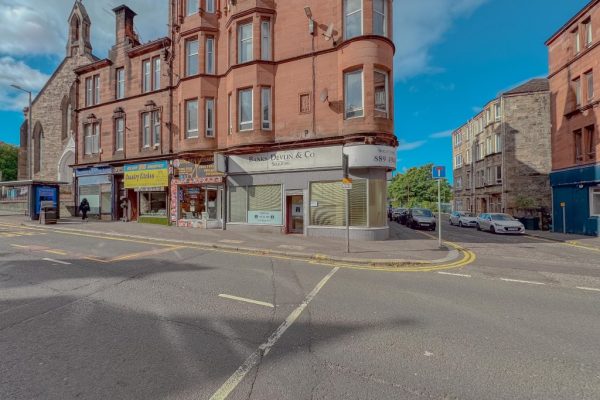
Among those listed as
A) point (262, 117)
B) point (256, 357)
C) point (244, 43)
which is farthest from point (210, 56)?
point (256, 357)

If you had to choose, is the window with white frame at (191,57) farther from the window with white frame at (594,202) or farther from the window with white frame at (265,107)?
the window with white frame at (594,202)

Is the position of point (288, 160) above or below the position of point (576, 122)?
below

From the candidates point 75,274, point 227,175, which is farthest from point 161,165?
point 75,274

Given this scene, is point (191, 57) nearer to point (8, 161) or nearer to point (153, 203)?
point (153, 203)

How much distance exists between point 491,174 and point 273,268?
3652 cm

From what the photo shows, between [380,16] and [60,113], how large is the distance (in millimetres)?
35441

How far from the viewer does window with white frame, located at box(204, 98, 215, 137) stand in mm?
17203

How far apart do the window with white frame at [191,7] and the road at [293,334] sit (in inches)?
655

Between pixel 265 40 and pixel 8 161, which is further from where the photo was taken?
pixel 8 161

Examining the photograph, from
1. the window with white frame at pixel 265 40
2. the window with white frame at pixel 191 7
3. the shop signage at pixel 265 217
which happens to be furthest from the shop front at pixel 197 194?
the window with white frame at pixel 191 7

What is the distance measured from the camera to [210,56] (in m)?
17.3

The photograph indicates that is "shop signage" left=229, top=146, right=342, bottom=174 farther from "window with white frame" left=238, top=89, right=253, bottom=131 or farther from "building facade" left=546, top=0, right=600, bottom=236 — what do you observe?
"building facade" left=546, top=0, right=600, bottom=236

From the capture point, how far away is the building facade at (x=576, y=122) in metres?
16.9

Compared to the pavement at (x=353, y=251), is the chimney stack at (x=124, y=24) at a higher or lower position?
higher
